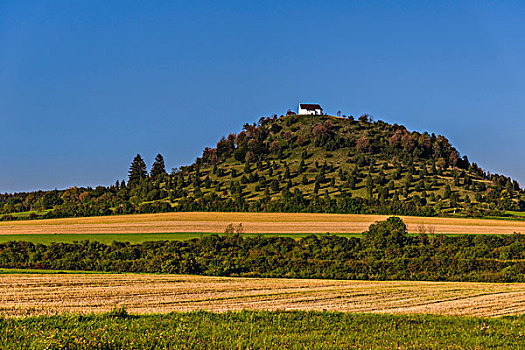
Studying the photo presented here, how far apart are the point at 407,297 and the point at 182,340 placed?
17688 millimetres

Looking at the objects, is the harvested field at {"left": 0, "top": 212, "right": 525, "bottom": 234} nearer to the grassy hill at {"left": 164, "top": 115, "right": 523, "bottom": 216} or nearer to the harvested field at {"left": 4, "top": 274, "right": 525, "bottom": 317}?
the grassy hill at {"left": 164, "top": 115, "right": 523, "bottom": 216}

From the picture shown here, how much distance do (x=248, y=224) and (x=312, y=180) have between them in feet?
131

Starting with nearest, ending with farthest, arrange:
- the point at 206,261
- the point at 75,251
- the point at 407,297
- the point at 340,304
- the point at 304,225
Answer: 1. the point at 340,304
2. the point at 407,297
3. the point at 206,261
4. the point at 75,251
5. the point at 304,225

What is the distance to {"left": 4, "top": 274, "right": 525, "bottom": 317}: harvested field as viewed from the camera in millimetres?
22266

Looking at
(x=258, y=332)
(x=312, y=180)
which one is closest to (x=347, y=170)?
(x=312, y=180)

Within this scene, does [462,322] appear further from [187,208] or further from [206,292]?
[187,208]

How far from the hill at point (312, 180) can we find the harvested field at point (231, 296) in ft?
183

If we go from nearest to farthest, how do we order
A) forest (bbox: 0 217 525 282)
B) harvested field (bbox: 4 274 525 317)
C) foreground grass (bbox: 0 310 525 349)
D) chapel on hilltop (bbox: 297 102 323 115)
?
foreground grass (bbox: 0 310 525 349)
harvested field (bbox: 4 274 525 317)
forest (bbox: 0 217 525 282)
chapel on hilltop (bbox: 297 102 323 115)

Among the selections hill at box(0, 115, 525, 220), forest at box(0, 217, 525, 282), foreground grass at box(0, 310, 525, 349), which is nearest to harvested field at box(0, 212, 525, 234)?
hill at box(0, 115, 525, 220)

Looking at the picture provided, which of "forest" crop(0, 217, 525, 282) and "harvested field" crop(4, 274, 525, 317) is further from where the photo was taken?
"forest" crop(0, 217, 525, 282)

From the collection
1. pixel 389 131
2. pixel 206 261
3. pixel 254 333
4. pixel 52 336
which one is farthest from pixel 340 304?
pixel 389 131

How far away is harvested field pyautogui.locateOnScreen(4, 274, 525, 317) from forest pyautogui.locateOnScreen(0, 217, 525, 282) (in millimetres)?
9498

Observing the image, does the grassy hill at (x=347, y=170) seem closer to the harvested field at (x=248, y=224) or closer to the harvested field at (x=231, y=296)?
the harvested field at (x=248, y=224)

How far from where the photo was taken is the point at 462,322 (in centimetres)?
1596
